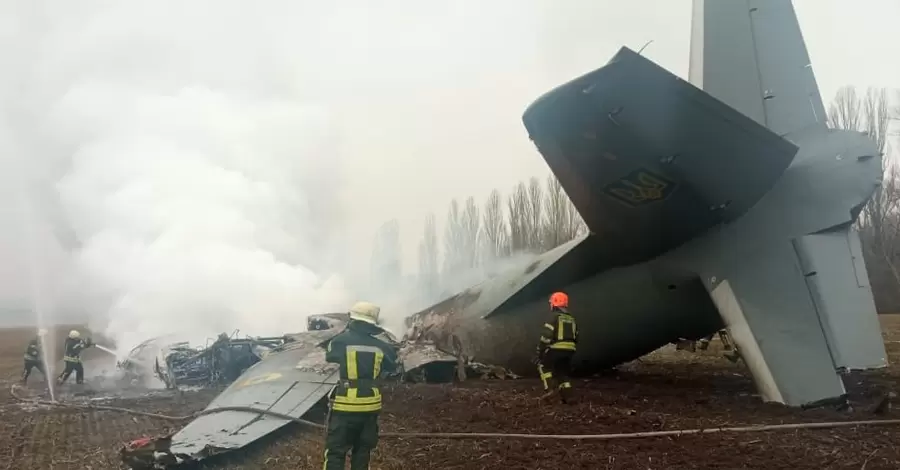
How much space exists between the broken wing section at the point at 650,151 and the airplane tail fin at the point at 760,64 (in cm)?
187

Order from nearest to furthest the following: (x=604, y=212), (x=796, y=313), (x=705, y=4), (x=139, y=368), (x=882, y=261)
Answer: (x=796, y=313)
(x=604, y=212)
(x=705, y=4)
(x=139, y=368)
(x=882, y=261)

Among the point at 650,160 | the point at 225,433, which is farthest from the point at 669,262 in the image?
the point at 225,433

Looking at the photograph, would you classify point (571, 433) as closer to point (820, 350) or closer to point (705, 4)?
point (820, 350)

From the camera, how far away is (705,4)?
1041 cm

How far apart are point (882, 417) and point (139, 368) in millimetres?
14370

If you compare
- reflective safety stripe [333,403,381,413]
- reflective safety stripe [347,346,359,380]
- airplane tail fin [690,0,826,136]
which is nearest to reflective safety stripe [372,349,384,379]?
reflective safety stripe [347,346,359,380]

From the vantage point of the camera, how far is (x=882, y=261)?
36031 millimetres

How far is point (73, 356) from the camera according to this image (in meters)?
15.8

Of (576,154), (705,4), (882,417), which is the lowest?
(882,417)

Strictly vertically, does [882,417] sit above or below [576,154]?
below

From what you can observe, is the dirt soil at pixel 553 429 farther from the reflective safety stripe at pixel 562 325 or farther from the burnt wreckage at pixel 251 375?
the reflective safety stripe at pixel 562 325

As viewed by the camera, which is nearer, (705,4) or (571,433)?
(571,433)

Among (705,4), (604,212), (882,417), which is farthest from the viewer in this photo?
(705,4)

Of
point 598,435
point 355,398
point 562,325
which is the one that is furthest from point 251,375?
point 598,435
